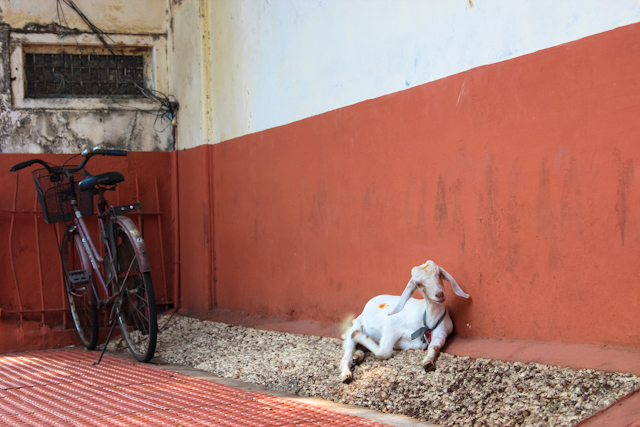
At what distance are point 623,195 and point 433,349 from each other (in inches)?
51.1

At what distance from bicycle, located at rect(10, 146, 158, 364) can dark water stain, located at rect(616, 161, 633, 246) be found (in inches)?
126

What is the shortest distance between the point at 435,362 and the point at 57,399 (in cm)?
229

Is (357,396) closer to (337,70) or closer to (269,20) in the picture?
(337,70)

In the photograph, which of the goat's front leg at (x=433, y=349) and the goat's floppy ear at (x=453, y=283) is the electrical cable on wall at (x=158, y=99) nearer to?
the goat's floppy ear at (x=453, y=283)

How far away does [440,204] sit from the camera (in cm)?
369

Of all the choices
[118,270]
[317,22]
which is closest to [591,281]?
[317,22]

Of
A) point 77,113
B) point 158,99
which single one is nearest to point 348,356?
point 158,99

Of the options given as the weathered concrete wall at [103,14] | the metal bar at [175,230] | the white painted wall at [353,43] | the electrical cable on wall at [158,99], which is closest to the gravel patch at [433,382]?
the white painted wall at [353,43]

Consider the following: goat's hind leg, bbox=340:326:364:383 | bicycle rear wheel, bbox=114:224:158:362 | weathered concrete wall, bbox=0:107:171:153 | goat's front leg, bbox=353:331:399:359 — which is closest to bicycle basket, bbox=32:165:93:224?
bicycle rear wheel, bbox=114:224:158:362

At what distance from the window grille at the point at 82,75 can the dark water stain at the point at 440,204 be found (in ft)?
14.7

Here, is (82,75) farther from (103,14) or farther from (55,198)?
(55,198)

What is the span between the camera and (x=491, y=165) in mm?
3359

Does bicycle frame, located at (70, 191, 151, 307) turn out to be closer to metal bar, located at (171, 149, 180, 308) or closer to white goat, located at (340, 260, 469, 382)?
metal bar, located at (171, 149, 180, 308)

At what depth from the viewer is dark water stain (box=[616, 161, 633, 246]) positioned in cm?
272
